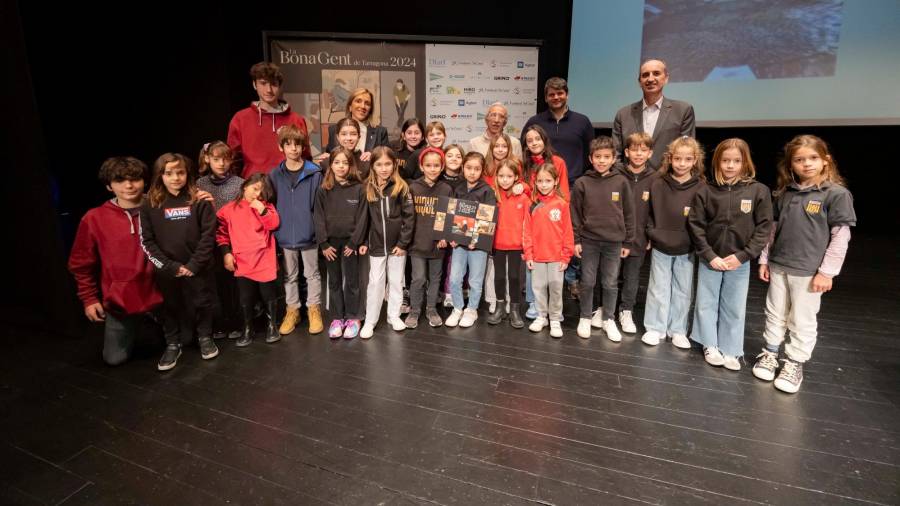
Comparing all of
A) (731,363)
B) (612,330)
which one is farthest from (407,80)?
(731,363)

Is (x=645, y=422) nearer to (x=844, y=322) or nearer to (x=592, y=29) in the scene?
(x=844, y=322)

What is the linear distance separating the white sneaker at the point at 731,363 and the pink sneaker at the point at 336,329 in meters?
2.20

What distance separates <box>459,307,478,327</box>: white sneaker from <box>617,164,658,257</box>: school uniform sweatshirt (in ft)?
3.53

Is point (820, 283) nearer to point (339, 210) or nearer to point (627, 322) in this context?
point (627, 322)

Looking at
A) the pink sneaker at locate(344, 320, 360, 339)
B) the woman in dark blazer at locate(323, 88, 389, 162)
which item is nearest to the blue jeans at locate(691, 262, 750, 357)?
the pink sneaker at locate(344, 320, 360, 339)

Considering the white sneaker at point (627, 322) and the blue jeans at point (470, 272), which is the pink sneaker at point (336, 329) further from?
the white sneaker at point (627, 322)

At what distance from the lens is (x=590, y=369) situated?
2.42 metres

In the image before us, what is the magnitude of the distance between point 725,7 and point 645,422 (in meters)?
4.18

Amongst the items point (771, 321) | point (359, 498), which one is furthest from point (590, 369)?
point (359, 498)

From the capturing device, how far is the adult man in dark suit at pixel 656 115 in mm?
2969

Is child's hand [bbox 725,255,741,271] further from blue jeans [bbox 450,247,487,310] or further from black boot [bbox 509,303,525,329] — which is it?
blue jeans [bbox 450,247,487,310]

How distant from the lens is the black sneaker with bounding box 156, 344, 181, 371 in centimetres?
241

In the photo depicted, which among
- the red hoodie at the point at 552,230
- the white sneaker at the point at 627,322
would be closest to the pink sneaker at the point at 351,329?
the red hoodie at the point at 552,230

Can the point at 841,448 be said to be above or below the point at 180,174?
below
